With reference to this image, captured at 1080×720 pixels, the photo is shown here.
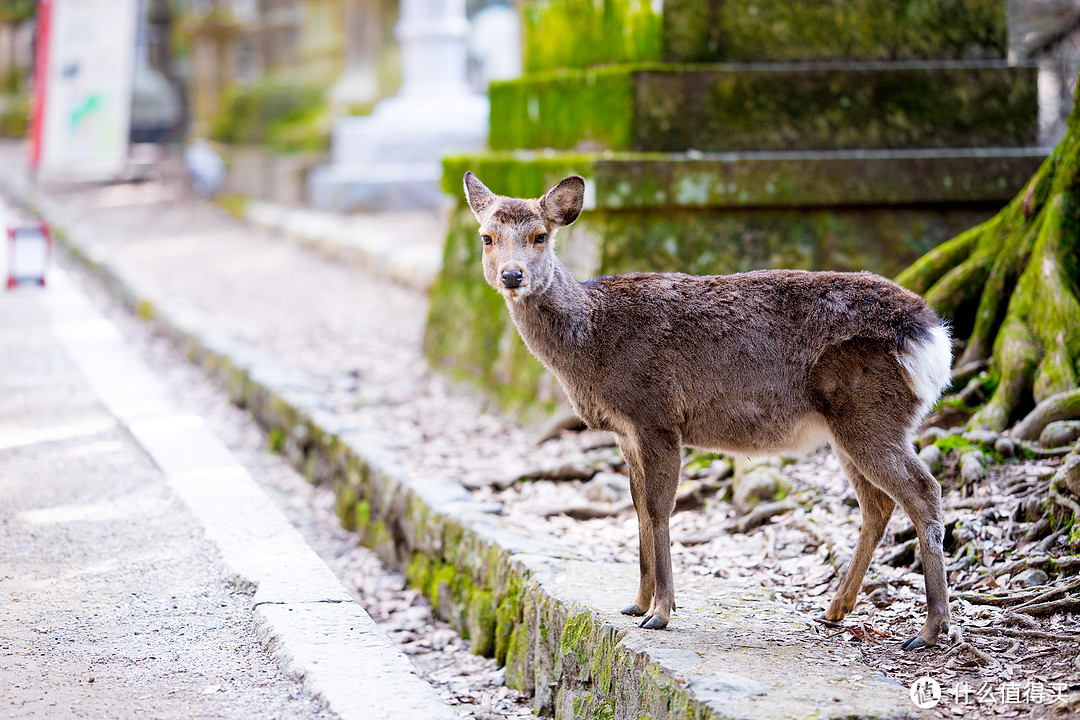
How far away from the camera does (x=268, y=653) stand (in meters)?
3.71

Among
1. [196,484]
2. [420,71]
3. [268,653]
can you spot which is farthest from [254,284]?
[268,653]

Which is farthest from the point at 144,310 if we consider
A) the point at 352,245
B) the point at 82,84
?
the point at 82,84

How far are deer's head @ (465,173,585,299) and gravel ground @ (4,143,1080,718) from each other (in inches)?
57.6

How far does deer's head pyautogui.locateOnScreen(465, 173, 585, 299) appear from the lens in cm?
393

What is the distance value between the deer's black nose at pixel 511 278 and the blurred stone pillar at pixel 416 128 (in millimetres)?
10745

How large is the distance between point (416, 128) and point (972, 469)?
428 inches

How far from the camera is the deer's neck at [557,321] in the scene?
4.07m

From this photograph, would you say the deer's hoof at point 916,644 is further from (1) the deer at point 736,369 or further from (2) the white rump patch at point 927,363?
(2) the white rump patch at point 927,363

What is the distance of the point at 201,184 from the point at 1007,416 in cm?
1671

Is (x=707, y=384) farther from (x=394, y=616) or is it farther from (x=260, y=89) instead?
(x=260, y=89)

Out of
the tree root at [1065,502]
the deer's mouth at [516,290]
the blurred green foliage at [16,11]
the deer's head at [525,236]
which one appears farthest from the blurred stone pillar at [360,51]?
the blurred green foliage at [16,11]

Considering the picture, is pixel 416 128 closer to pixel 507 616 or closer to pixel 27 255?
pixel 27 255

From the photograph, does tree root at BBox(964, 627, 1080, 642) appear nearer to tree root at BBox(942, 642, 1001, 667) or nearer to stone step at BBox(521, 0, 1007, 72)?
tree root at BBox(942, 642, 1001, 667)

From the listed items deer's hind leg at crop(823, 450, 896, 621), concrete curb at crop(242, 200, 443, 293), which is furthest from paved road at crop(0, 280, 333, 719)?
concrete curb at crop(242, 200, 443, 293)
